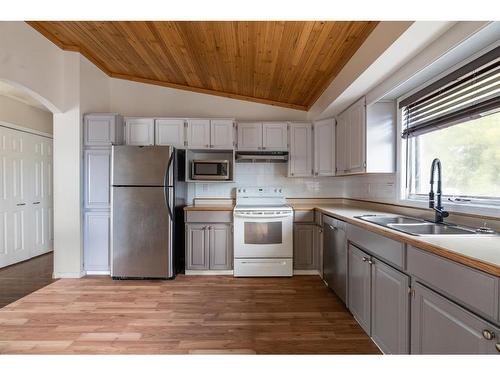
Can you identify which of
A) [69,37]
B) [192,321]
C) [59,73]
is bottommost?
[192,321]

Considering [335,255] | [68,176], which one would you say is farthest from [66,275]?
[335,255]

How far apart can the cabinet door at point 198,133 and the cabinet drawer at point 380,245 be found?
2.20 metres

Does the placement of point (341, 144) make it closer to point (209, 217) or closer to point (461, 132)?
point (461, 132)

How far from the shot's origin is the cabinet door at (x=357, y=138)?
8.85 feet

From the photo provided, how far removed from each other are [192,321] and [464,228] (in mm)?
2138

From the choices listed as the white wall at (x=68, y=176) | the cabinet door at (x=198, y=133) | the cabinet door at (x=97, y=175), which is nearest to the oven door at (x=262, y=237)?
the cabinet door at (x=198, y=133)

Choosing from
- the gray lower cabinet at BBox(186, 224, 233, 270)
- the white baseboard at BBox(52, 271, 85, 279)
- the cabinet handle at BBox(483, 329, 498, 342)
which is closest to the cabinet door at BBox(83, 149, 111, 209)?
the white baseboard at BBox(52, 271, 85, 279)

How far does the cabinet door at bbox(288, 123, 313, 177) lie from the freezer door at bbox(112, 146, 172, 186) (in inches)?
67.6

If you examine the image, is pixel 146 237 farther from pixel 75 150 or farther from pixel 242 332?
pixel 242 332

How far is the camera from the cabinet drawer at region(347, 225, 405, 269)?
1470mm

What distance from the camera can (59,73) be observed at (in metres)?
3.11

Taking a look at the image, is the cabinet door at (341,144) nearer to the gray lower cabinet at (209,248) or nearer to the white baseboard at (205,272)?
the gray lower cabinet at (209,248)

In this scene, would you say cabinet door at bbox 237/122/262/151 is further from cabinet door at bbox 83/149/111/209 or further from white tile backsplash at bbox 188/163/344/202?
cabinet door at bbox 83/149/111/209
